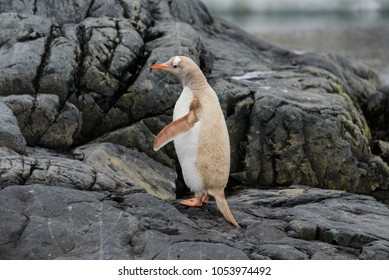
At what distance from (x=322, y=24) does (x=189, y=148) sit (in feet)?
105

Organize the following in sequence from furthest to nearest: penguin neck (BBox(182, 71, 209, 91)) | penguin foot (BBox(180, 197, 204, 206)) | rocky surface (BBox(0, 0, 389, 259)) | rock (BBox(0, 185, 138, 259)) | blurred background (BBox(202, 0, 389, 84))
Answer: blurred background (BBox(202, 0, 389, 84))
penguin neck (BBox(182, 71, 209, 91))
penguin foot (BBox(180, 197, 204, 206))
rocky surface (BBox(0, 0, 389, 259))
rock (BBox(0, 185, 138, 259))

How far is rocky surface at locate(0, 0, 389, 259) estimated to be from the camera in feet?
18.8

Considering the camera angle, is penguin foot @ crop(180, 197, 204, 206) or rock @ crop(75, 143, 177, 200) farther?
rock @ crop(75, 143, 177, 200)

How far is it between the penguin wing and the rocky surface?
64cm

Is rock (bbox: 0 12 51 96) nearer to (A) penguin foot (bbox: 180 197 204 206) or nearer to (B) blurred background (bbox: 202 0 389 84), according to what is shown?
(A) penguin foot (bbox: 180 197 204 206)

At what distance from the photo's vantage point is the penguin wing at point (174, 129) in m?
6.31

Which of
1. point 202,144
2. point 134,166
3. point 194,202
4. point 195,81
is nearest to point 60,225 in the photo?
point 194,202

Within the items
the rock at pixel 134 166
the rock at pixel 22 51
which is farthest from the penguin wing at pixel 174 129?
the rock at pixel 22 51

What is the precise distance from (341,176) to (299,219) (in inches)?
142

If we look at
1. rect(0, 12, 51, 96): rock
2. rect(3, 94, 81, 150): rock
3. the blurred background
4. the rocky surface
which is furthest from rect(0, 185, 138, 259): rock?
the blurred background

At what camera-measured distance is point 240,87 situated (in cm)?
999

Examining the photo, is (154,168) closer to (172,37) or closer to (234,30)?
(172,37)

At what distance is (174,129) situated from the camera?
6.40 m
